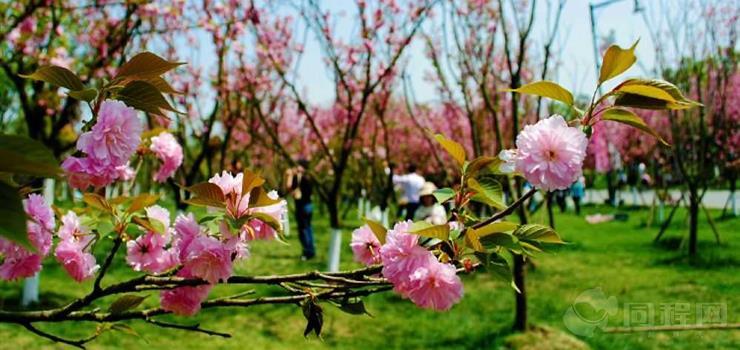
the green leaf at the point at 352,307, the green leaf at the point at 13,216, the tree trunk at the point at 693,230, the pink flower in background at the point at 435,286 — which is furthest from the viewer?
the tree trunk at the point at 693,230

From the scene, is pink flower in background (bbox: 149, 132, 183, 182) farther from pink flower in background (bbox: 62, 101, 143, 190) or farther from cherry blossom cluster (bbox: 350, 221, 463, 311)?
cherry blossom cluster (bbox: 350, 221, 463, 311)

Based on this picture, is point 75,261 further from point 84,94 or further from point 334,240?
point 334,240

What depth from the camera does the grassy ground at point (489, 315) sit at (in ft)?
14.6

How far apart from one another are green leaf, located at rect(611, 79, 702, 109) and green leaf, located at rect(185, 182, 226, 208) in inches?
23.5

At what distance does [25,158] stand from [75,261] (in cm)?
84

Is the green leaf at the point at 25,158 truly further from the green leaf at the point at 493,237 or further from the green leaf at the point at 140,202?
the green leaf at the point at 140,202

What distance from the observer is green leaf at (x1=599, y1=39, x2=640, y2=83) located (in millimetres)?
886

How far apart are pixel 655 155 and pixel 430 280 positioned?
63.8 ft

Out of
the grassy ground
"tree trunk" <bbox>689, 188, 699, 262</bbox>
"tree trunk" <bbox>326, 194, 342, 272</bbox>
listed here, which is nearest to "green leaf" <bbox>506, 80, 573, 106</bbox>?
the grassy ground

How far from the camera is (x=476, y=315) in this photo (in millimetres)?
5406

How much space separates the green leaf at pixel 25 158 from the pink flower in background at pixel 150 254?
2.60 ft

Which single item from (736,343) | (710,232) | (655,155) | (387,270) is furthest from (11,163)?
(655,155)

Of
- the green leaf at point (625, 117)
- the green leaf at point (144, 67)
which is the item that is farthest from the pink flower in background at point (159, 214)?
the green leaf at point (625, 117)

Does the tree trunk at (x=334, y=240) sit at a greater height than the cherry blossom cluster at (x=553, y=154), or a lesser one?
lesser
